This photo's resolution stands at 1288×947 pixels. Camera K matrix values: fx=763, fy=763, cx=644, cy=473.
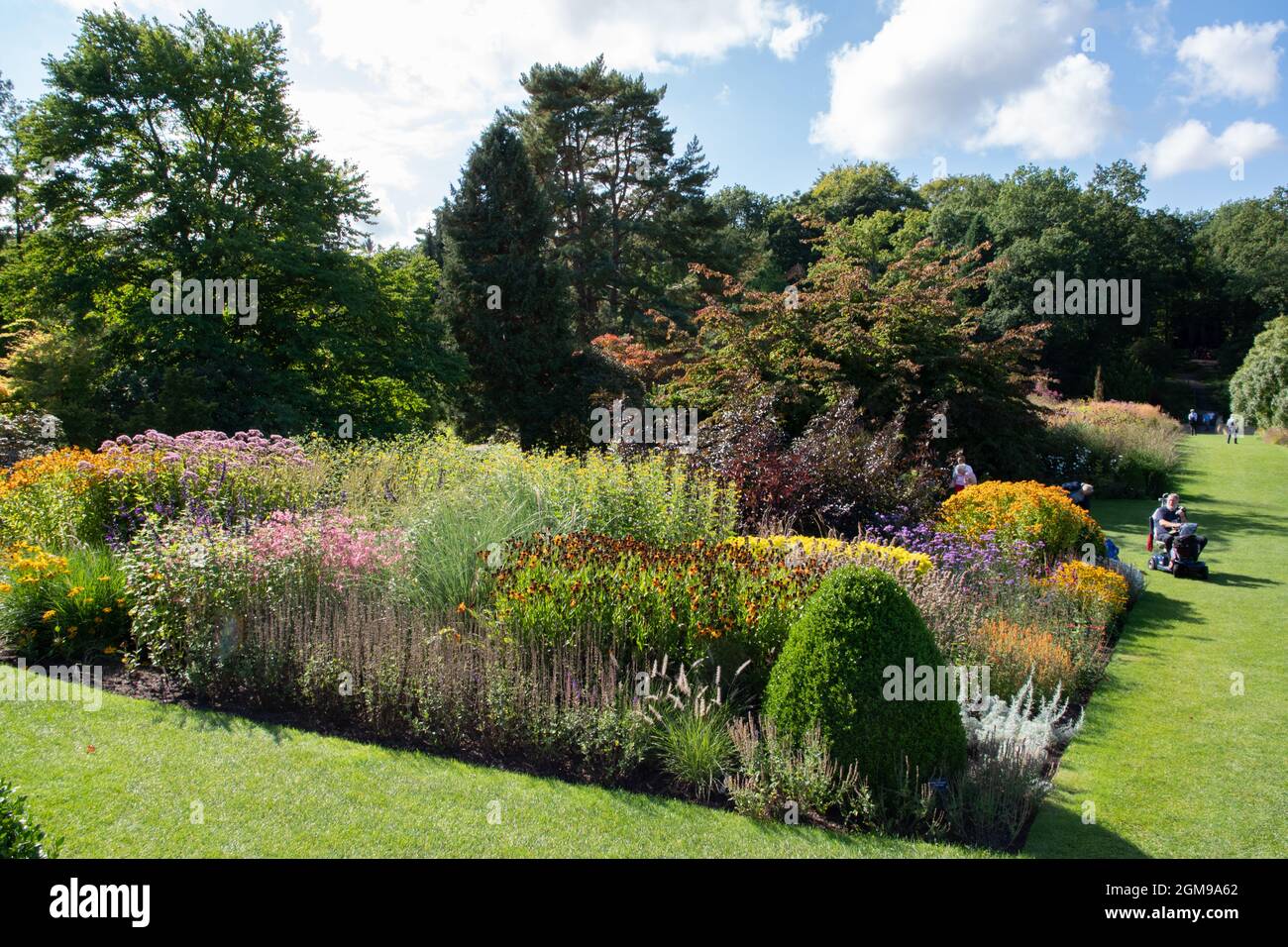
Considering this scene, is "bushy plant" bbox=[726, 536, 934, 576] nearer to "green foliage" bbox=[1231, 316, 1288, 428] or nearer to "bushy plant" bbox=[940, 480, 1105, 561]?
"bushy plant" bbox=[940, 480, 1105, 561]

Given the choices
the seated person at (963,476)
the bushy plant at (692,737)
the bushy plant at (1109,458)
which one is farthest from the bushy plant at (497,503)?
the bushy plant at (1109,458)

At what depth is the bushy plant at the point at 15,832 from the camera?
2508mm

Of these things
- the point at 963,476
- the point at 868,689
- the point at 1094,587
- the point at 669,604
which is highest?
the point at 963,476

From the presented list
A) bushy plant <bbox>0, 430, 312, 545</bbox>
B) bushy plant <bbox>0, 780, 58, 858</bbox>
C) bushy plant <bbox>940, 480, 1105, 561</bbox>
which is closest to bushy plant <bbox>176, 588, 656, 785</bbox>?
bushy plant <bbox>0, 780, 58, 858</bbox>

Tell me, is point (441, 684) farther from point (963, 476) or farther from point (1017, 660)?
point (963, 476)

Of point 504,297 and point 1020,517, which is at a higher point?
point 504,297

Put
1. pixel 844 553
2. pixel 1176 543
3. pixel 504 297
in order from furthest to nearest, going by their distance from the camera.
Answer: pixel 504 297, pixel 1176 543, pixel 844 553

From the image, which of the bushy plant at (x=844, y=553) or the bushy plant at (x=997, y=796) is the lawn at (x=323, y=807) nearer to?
the bushy plant at (x=997, y=796)

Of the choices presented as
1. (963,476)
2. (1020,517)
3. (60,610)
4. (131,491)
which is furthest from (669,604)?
(963,476)

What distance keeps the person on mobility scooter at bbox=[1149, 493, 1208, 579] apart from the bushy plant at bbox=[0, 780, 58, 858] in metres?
11.8

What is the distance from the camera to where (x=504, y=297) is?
2164 centimetres

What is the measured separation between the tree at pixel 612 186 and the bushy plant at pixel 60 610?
21493 millimetres

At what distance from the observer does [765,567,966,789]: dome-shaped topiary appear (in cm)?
393

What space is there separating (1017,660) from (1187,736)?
3.70 feet
